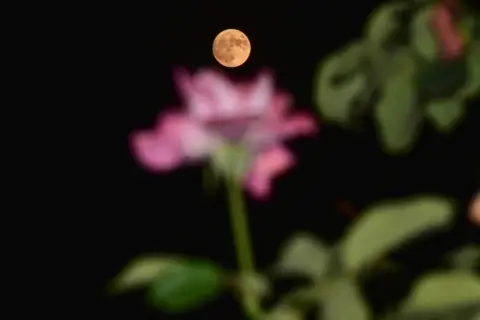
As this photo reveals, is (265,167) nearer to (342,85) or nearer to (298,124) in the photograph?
(298,124)

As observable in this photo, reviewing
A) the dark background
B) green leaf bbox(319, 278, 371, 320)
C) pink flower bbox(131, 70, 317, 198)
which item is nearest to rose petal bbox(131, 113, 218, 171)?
pink flower bbox(131, 70, 317, 198)

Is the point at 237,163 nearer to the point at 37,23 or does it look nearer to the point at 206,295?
the point at 206,295

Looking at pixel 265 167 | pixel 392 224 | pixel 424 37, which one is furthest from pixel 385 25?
pixel 265 167

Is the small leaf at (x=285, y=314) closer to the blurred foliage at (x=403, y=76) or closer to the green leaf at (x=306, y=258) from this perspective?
the green leaf at (x=306, y=258)

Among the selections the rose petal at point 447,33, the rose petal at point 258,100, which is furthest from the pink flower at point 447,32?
the rose petal at point 258,100

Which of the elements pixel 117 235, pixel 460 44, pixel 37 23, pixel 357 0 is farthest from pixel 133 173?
pixel 460 44
